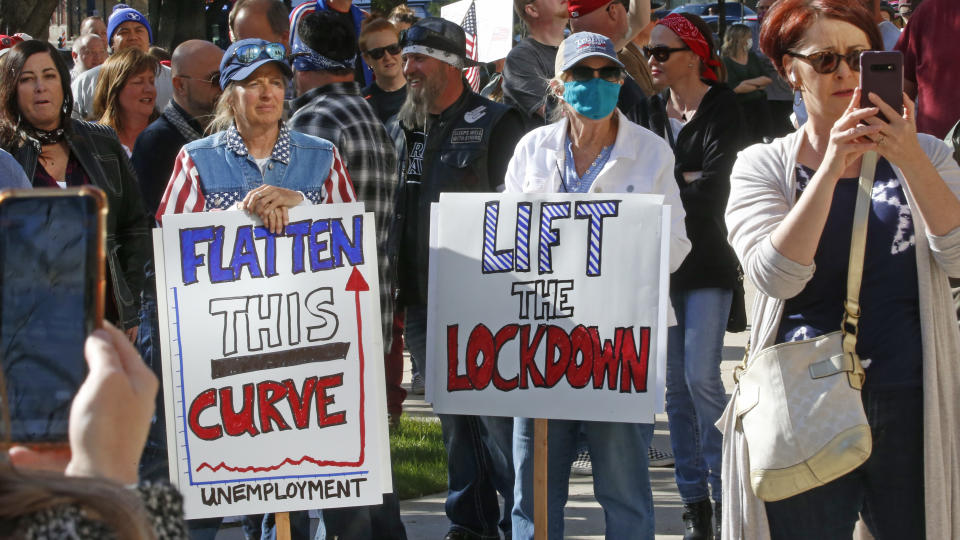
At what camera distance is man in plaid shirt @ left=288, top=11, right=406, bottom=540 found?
5188 millimetres

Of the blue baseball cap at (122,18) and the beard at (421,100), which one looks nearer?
the beard at (421,100)

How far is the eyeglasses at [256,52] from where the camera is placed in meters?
4.61

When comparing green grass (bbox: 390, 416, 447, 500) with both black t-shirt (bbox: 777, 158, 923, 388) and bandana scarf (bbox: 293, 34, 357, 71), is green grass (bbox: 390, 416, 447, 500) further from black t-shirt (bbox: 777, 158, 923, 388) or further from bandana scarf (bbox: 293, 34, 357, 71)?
black t-shirt (bbox: 777, 158, 923, 388)

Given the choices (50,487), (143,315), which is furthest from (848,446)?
(143,315)

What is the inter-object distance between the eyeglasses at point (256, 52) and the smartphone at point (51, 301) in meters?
2.93

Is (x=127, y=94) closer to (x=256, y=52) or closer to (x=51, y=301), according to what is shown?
(x=256, y=52)

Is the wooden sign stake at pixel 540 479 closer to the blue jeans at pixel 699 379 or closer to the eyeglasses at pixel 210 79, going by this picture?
the blue jeans at pixel 699 379

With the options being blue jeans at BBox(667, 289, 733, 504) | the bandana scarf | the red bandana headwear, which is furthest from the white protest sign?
blue jeans at BBox(667, 289, 733, 504)

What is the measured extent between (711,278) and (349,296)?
5.79ft

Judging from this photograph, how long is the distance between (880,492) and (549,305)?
1505mm

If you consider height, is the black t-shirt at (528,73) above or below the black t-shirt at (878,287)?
above

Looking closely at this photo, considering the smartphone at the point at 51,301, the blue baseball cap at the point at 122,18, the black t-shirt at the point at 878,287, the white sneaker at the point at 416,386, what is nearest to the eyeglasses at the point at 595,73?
the black t-shirt at the point at 878,287

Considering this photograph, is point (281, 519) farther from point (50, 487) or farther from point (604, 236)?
point (50, 487)

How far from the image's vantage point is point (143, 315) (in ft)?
17.6
